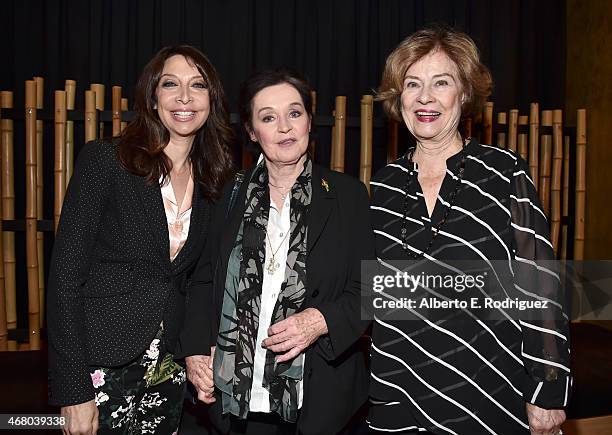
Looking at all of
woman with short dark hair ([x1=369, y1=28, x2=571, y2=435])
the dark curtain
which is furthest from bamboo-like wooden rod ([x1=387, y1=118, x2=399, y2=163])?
woman with short dark hair ([x1=369, y1=28, x2=571, y2=435])

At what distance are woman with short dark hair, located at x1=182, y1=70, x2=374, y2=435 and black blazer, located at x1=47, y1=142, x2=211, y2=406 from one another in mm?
154

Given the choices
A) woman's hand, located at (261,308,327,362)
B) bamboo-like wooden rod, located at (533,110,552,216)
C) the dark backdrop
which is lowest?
woman's hand, located at (261,308,327,362)

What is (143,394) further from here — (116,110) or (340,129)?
(340,129)

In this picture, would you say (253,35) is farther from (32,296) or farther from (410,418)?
(410,418)

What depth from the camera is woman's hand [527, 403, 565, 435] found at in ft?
5.24

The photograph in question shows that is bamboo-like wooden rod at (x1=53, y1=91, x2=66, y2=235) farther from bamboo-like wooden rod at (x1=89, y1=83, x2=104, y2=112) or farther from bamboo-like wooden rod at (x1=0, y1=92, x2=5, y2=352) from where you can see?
bamboo-like wooden rod at (x1=0, y1=92, x2=5, y2=352)

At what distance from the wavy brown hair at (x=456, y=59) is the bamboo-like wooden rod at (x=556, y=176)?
9.72 ft

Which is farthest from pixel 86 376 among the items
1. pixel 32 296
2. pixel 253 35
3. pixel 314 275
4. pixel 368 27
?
pixel 368 27

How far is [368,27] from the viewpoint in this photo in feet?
15.6

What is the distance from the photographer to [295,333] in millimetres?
1677

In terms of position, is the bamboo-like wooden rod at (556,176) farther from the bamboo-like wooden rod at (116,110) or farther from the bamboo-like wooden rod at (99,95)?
the bamboo-like wooden rod at (99,95)

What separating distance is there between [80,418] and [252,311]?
60cm

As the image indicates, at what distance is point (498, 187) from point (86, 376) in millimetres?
1358

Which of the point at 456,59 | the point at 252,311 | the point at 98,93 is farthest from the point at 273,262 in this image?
the point at 98,93
